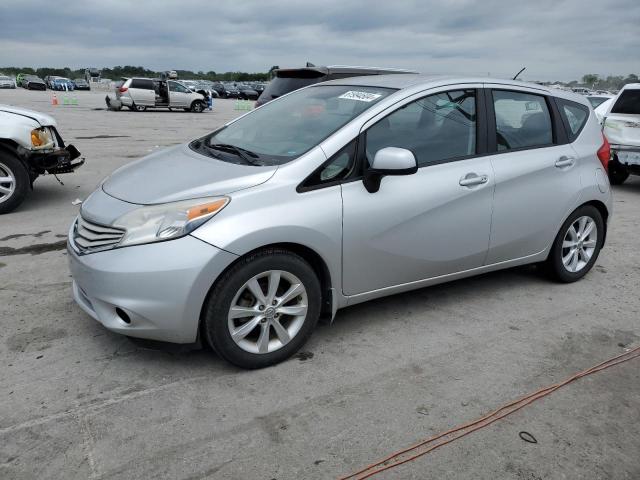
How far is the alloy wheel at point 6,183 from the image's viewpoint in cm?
644

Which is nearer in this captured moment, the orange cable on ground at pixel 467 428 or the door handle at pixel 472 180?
the orange cable on ground at pixel 467 428

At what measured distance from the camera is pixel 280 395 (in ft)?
9.87

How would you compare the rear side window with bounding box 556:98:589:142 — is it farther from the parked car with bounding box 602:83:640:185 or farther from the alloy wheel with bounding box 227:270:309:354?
the parked car with bounding box 602:83:640:185

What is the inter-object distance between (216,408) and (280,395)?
0.35 metres

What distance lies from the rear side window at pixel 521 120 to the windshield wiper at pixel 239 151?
182 centimetres

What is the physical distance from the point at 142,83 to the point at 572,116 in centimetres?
2544

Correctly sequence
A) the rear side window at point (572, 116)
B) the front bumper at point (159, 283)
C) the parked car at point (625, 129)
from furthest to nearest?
the parked car at point (625, 129) < the rear side window at point (572, 116) < the front bumper at point (159, 283)

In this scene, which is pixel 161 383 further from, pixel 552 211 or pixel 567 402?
pixel 552 211

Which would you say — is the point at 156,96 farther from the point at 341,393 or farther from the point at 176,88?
the point at 341,393

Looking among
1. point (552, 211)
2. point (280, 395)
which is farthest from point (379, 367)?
point (552, 211)

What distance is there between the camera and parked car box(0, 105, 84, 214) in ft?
21.1

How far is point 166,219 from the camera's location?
2998mm

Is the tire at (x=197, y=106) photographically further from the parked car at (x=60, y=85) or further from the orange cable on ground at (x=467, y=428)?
the parked car at (x=60, y=85)

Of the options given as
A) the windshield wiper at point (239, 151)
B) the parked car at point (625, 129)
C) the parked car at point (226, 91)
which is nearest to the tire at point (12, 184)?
the windshield wiper at point (239, 151)
